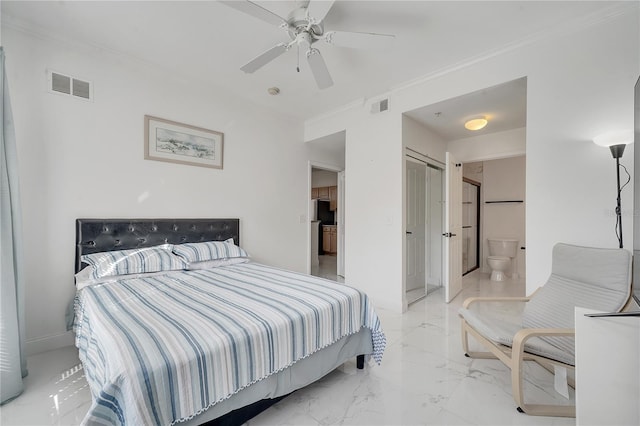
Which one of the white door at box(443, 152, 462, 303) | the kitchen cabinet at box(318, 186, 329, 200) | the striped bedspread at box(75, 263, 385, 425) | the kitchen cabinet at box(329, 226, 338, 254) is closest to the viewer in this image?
the striped bedspread at box(75, 263, 385, 425)

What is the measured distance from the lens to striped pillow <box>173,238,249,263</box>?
278 centimetres

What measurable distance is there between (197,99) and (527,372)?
4.23 metres

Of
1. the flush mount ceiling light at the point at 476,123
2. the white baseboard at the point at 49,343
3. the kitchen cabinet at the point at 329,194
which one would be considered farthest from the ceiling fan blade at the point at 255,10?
the kitchen cabinet at the point at 329,194

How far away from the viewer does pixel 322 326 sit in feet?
5.63

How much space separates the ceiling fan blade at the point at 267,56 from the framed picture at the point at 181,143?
4.32 ft

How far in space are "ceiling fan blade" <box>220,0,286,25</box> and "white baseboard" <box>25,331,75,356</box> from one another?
3071 mm

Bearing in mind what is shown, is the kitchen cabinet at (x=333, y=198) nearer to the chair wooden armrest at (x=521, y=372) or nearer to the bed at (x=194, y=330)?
the bed at (x=194, y=330)

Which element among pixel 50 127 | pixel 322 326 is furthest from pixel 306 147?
pixel 322 326

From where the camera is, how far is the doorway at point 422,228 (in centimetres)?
404

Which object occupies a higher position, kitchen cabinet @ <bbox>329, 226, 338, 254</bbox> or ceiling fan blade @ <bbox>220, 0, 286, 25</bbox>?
ceiling fan blade @ <bbox>220, 0, 286, 25</bbox>

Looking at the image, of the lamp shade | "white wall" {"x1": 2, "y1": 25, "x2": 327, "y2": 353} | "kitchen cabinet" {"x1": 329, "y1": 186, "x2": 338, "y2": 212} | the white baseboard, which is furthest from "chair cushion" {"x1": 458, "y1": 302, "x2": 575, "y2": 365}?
"kitchen cabinet" {"x1": 329, "y1": 186, "x2": 338, "y2": 212}

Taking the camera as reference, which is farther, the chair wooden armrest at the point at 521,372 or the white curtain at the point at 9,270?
the white curtain at the point at 9,270

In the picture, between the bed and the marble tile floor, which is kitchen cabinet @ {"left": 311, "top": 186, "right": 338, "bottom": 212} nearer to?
the bed

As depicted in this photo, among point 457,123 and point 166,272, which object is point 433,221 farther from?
point 166,272
